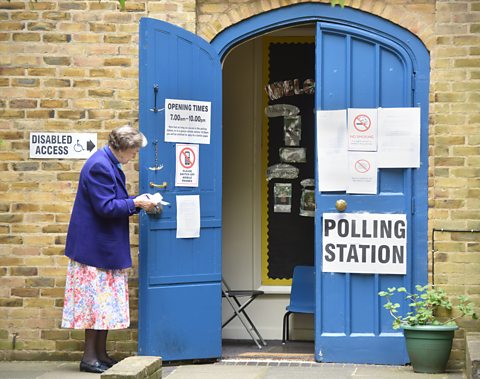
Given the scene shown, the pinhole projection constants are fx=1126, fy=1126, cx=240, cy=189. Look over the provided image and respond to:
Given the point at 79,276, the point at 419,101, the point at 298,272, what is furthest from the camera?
the point at 298,272

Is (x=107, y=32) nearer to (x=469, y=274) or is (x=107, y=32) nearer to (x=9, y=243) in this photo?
(x=9, y=243)

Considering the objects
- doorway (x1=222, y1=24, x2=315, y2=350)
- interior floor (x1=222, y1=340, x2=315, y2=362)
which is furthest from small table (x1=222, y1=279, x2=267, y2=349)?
doorway (x1=222, y1=24, x2=315, y2=350)

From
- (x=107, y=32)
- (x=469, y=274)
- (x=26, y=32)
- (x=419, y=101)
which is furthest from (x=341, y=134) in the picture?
(x=26, y=32)

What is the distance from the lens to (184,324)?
8.98 meters

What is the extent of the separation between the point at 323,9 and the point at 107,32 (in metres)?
1.78

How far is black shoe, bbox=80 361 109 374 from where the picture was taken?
8.54 meters

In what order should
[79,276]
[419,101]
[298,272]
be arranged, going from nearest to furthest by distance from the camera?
[79,276], [419,101], [298,272]

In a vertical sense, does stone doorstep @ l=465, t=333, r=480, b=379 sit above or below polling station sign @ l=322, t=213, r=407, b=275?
below

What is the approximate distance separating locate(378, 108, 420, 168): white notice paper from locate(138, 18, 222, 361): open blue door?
4.35 feet

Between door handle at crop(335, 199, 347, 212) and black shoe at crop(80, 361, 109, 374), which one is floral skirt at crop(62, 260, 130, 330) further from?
door handle at crop(335, 199, 347, 212)

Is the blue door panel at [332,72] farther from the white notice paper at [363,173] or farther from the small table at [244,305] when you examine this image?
the small table at [244,305]

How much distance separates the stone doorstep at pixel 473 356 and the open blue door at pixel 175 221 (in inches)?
79.8

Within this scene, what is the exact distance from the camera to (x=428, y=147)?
9.03 metres

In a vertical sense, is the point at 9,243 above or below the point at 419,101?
below
